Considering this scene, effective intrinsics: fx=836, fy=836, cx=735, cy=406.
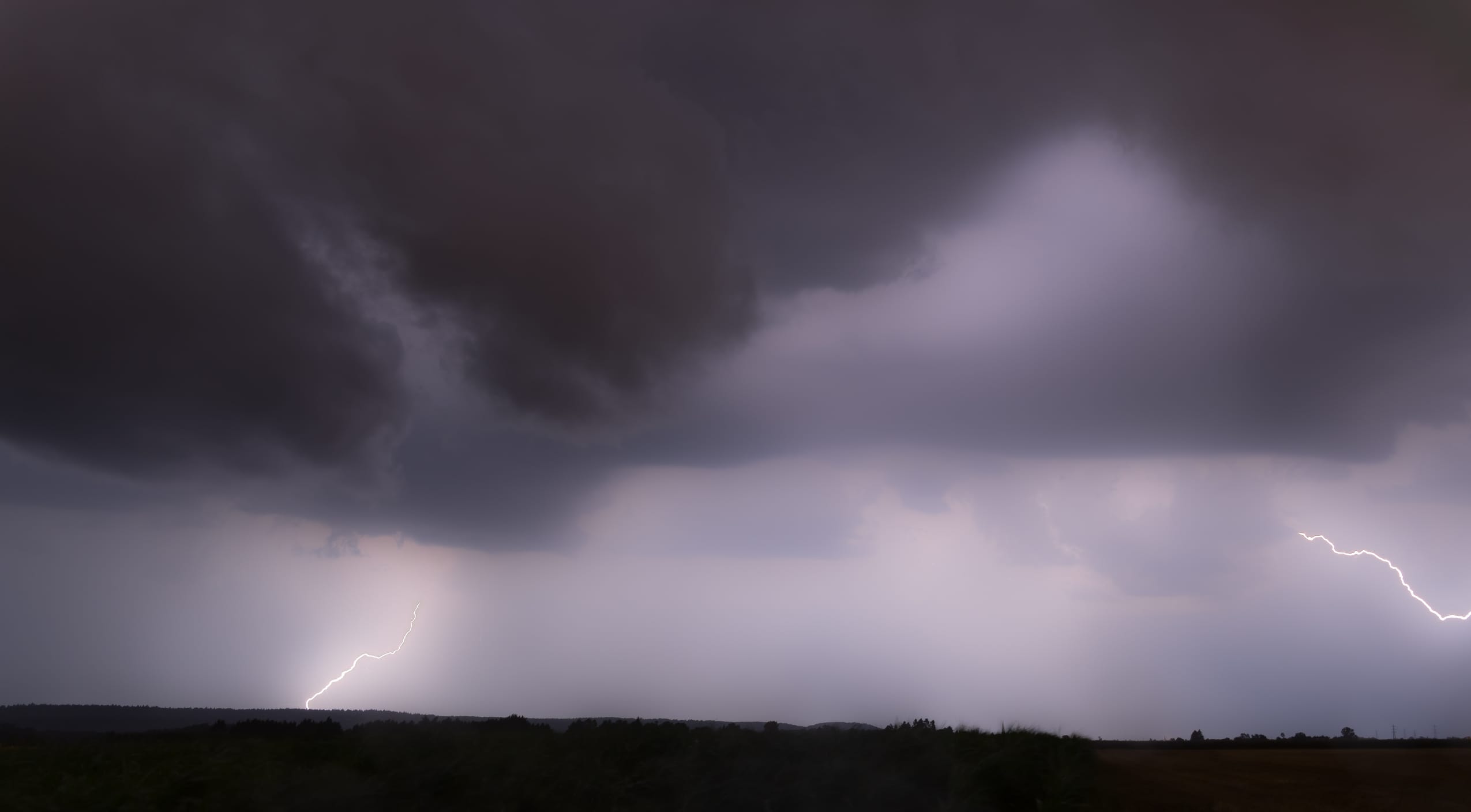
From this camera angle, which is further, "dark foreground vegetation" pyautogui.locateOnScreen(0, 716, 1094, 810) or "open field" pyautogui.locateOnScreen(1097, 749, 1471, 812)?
"open field" pyautogui.locateOnScreen(1097, 749, 1471, 812)

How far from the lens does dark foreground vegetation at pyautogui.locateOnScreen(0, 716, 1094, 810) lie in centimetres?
1197

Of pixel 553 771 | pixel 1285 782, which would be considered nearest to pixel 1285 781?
pixel 1285 782

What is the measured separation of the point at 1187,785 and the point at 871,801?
268 inches

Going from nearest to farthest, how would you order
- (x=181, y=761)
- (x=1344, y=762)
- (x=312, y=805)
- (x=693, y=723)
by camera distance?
1. (x=312, y=805)
2. (x=181, y=761)
3. (x=693, y=723)
4. (x=1344, y=762)

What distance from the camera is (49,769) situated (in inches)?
494

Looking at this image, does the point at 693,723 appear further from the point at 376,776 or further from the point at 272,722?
the point at 272,722

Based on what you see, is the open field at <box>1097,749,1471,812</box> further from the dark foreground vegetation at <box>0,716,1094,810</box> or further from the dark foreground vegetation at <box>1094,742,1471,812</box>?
the dark foreground vegetation at <box>0,716,1094,810</box>

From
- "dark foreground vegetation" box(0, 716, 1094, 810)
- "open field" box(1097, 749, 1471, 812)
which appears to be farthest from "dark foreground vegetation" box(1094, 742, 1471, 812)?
"dark foreground vegetation" box(0, 716, 1094, 810)

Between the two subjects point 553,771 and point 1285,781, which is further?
point 1285,781

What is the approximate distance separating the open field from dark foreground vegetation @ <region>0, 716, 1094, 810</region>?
1270mm

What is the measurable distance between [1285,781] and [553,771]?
560 inches

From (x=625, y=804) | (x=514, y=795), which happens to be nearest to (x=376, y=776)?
(x=514, y=795)

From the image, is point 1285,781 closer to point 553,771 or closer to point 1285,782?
point 1285,782

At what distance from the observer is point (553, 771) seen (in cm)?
1350
